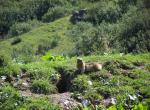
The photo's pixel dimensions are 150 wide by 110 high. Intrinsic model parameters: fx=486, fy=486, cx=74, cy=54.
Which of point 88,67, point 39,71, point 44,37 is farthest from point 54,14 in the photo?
point 88,67

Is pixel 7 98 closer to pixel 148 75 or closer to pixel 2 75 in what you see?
pixel 2 75

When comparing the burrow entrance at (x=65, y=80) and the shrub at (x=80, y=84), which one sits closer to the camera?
the shrub at (x=80, y=84)

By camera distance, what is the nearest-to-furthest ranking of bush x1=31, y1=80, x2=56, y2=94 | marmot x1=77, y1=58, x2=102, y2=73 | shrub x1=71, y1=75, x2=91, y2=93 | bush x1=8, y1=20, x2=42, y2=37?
shrub x1=71, y1=75, x2=91, y2=93, bush x1=31, y1=80, x2=56, y2=94, marmot x1=77, y1=58, x2=102, y2=73, bush x1=8, y1=20, x2=42, y2=37

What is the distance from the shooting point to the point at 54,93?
1378 centimetres

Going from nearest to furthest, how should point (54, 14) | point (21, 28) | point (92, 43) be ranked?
point (92, 43), point (21, 28), point (54, 14)

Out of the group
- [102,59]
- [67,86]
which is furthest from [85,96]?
[102,59]

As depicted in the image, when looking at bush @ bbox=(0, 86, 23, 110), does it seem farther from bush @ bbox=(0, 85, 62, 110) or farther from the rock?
the rock

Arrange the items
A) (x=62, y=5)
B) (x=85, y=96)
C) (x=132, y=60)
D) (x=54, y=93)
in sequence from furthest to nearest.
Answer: (x=62, y=5) < (x=132, y=60) < (x=54, y=93) < (x=85, y=96)

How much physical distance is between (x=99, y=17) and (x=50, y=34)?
761 cm

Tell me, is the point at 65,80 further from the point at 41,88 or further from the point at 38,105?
the point at 38,105

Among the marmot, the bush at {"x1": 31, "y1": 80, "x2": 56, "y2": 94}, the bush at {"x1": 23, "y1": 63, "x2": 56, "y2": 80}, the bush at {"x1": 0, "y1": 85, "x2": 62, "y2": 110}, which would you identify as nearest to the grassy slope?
the bush at {"x1": 23, "y1": 63, "x2": 56, "y2": 80}

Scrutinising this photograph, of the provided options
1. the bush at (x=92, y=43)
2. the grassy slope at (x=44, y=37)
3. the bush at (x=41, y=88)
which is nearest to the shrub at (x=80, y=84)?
the bush at (x=41, y=88)

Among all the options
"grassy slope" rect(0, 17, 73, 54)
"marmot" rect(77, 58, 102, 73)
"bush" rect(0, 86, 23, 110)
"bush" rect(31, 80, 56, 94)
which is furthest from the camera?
"grassy slope" rect(0, 17, 73, 54)

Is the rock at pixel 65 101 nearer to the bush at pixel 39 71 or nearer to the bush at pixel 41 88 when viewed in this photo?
the bush at pixel 41 88
